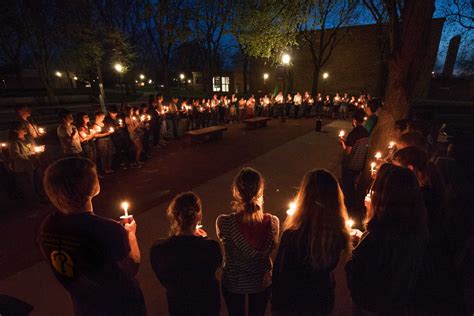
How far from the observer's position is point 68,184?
5.88 feet

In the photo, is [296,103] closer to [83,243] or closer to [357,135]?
[357,135]

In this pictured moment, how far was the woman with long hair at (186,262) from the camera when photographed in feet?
6.28

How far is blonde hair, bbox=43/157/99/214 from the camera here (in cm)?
178

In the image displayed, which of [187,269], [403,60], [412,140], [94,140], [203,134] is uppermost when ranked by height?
[403,60]

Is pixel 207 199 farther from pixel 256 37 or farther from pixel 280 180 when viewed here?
pixel 256 37

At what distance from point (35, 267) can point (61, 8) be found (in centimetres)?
2007

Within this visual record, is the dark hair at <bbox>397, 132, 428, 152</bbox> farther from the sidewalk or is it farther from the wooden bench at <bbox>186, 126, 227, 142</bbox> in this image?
the wooden bench at <bbox>186, 126, 227, 142</bbox>

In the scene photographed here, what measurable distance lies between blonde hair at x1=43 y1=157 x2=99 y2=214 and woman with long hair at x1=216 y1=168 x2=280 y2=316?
1.06 metres

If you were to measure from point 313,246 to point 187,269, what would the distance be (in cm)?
95

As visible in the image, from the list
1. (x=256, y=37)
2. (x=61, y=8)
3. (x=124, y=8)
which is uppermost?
(x=124, y=8)

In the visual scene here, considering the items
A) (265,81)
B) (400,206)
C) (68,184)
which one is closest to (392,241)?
(400,206)

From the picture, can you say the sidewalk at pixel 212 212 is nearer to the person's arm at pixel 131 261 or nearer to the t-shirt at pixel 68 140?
the person's arm at pixel 131 261

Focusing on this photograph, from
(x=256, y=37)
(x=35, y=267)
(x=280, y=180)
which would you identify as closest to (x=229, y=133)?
(x=256, y=37)

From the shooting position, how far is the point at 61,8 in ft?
57.1
